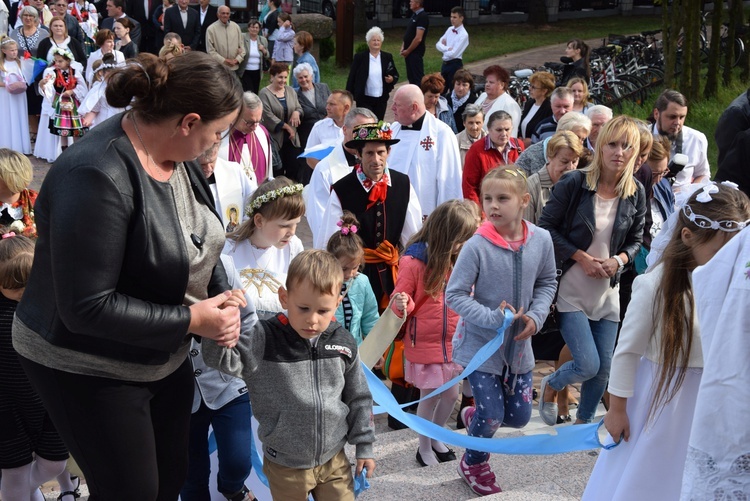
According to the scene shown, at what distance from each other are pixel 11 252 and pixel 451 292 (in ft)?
7.06

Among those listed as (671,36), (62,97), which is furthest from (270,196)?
(671,36)

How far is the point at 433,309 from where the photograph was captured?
5.40 metres

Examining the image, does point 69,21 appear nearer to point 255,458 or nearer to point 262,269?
point 262,269

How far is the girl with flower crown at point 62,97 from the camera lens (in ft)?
43.0

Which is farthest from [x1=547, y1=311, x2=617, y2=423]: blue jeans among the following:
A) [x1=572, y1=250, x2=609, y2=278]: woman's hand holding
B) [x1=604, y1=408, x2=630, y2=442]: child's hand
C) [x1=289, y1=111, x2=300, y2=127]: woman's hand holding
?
[x1=289, y1=111, x2=300, y2=127]: woman's hand holding

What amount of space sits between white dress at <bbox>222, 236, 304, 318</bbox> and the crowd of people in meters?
0.02

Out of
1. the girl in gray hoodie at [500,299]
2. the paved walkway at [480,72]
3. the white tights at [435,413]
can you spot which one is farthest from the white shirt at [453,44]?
the girl in gray hoodie at [500,299]

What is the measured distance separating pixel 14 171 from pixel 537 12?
93.4 ft

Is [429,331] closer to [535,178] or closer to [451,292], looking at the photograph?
[451,292]

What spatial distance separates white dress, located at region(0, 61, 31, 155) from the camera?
13914 millimetres

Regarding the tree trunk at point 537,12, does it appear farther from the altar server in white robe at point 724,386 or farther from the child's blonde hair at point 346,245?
the altar server in white robe at point 724,386

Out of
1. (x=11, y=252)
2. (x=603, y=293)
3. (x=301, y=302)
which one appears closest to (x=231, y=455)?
(x=301, y=302)

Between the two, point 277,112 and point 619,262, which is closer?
point 619,262

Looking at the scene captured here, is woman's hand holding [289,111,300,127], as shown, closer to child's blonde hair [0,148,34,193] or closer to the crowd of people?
the crowd of people
